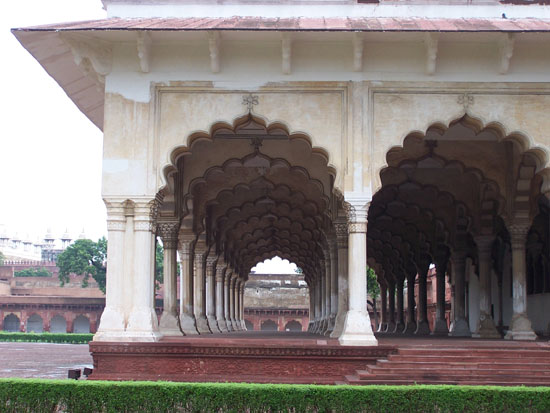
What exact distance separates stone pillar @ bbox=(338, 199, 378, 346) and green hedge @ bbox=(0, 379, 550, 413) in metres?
2.64

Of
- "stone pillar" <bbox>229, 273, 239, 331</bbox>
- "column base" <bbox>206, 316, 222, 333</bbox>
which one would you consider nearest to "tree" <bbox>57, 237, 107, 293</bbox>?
"stone pillar" <bbox>229, 273, 239, 331</bbox>

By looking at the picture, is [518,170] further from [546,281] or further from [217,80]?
[217,80]

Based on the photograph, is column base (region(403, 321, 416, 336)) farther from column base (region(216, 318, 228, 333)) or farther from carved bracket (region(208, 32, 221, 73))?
carved bracket (region(208, 32, 221, 73))

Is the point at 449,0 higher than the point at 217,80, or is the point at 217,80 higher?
the point at 449,0

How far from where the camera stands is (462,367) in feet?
36.2

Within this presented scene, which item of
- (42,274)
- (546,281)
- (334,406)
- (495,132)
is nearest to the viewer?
(334,406)

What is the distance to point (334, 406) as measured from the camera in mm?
9250

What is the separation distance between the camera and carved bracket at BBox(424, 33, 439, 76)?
40.1 ft

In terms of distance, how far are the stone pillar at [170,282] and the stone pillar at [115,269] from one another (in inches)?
175

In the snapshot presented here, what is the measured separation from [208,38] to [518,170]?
690 cm

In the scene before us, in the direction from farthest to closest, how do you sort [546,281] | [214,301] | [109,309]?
[214,301], [546,281], [109,309]

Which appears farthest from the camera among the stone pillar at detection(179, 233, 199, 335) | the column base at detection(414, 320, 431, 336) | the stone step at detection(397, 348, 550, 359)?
the column base at detection(414, 320, 431, 336)

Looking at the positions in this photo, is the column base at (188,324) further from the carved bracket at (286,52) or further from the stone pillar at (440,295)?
the carved bracket at (286,52)

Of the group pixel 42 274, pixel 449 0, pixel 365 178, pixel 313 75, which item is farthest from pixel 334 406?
pixel 42 274
